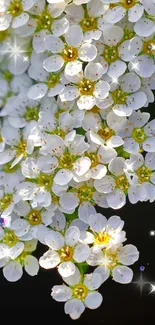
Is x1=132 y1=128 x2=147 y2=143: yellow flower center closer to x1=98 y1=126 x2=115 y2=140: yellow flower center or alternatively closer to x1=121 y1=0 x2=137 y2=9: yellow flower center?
x1=98 y1=126 x2=115 y2=140: yellow flower center

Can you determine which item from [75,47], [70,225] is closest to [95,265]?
[70,225]


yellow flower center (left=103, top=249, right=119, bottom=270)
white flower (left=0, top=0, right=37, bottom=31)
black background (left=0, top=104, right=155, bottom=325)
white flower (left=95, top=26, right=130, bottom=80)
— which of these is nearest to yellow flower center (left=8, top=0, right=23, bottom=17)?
white flower (left=0, top=0, right=37, bottom=31)

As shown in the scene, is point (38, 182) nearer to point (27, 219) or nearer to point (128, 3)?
point (27, 219)

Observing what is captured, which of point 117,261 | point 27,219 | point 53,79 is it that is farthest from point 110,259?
point 53,79

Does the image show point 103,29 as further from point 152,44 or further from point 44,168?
point 44,168

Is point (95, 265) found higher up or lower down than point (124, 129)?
lower down

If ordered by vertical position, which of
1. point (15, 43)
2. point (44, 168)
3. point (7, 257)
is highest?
point (15, 43)
